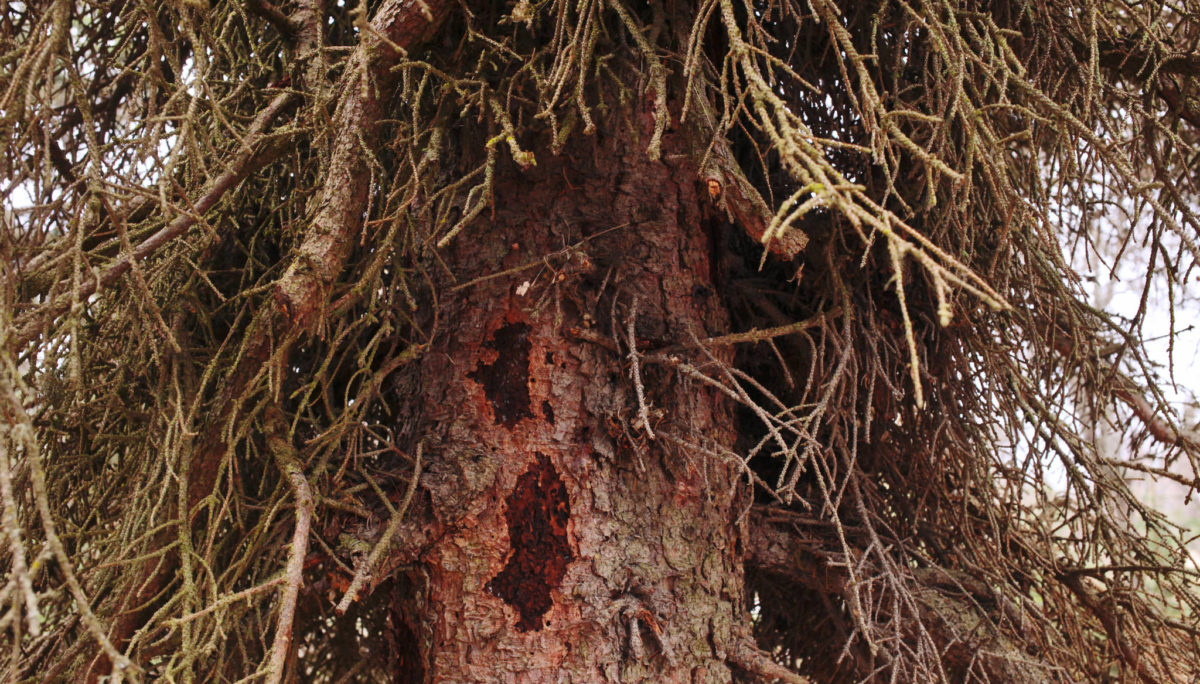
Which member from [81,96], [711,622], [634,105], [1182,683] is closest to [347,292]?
[81,96]

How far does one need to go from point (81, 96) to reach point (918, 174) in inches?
55.6

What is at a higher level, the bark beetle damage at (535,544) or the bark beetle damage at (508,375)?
the bark beetle damage at (508,375)

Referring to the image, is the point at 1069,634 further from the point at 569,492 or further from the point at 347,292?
the point at 347,292

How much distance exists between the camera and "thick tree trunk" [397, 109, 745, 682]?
143 cm

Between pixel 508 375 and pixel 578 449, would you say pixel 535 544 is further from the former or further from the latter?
pixel 508 375

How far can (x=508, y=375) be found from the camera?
4.98 ft

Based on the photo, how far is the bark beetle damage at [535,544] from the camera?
1.43 metres

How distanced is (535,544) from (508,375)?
12.1 inches

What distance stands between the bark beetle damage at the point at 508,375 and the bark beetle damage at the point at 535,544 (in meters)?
0.10

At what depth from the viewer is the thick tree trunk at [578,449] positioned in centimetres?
143

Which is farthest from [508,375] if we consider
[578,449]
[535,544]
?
[535,544]

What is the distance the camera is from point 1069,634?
184 centimetres

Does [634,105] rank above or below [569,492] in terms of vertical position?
above

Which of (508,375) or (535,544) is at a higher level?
(508,375)
